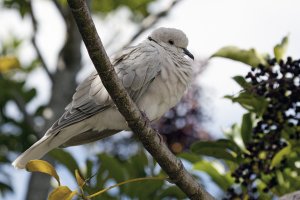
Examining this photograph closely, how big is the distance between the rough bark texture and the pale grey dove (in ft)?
3.62

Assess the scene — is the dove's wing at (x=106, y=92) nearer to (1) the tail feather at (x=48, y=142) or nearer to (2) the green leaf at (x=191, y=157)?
(1) the tail feather at (x=48, y=142)

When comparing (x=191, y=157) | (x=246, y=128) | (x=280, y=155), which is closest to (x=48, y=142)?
(x=191, y=157)

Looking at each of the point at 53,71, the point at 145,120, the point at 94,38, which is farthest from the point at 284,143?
the point at 53,71

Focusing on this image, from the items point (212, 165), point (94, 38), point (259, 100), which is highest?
point (94, 38)

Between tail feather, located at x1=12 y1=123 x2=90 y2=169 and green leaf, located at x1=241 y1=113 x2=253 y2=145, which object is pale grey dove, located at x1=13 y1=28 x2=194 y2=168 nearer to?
tail feather, located at x1=12 y1=123 x2=90 y2=169

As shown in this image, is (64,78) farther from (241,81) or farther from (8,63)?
(241,81)

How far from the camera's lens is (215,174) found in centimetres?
317

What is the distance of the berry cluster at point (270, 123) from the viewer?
8.98ft

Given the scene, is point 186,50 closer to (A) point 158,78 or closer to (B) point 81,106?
(A) point 158,78

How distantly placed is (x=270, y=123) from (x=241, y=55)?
0.36 meters

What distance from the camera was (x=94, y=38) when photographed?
6.79 feet

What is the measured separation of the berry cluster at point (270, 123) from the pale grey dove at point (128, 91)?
17.8 inches

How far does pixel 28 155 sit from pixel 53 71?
1.86 m

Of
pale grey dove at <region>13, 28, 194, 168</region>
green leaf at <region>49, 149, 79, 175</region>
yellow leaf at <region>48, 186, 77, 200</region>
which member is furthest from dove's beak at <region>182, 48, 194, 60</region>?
yellow leaf at <region>48, 186, 77, 200</region>
